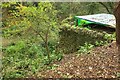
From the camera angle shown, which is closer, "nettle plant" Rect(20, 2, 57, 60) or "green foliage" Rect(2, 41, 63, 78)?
"nettle plant" Rect(20, 2, 57, 60)

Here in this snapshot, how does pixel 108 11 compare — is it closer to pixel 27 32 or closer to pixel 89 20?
pixel 89 20

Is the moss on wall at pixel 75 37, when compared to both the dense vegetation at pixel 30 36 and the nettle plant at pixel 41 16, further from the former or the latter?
the nettle plant at pixel 41 16

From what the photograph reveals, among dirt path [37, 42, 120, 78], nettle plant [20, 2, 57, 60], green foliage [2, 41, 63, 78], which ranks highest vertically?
nettle plant [20, 2, 57, 60]

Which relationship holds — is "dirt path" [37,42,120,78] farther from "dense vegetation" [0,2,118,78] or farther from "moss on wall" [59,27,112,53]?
"moss on wall" [59,27,112,53]

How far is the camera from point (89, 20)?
3756mm

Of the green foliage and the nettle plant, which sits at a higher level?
the nettle plant

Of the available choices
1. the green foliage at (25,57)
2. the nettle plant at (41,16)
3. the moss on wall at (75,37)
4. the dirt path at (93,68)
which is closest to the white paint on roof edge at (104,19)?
the moss on wall at (75,37)

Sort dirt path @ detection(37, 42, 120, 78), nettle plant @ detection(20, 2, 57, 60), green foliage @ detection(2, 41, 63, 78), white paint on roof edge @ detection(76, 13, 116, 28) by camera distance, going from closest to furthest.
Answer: dirt path @ detection(37, 42, 120, 78) → nettle plant @ detection(20, 2, 57, 60) → green foliage @ detection(2, 41, 63, 78) → white paint on roof edge @ detection(76, 13, 116, 28)

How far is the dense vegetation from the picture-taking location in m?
2.64

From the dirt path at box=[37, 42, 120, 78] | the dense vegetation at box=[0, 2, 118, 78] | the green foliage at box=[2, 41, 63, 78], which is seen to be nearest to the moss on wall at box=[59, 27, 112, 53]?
the dense vegetation at box=[0, 2, 118, 78]

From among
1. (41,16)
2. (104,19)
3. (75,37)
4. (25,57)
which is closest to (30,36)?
(25,57)

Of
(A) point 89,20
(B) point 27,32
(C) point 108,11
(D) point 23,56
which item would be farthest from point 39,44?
(C) point 108,11

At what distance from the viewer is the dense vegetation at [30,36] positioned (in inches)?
104

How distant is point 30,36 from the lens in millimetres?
3115
